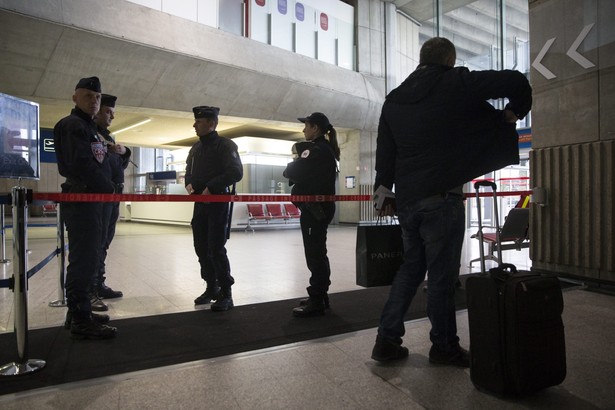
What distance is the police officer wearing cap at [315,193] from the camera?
9.98ft

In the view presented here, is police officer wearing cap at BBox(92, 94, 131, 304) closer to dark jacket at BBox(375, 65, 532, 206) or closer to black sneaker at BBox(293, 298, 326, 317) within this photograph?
black sneaker at BBox(293, 298, 326, 317)

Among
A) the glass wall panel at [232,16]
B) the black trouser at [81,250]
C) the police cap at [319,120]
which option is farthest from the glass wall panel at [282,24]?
the black trouser at [81,250]

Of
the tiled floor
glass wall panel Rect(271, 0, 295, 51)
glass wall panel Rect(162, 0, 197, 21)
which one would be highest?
glass wall panel Rect(271, 0, 295, 51)

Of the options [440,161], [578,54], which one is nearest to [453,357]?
[440,161]

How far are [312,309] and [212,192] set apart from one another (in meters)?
1.16

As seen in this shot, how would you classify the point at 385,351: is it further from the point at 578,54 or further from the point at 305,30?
the point at 305,30

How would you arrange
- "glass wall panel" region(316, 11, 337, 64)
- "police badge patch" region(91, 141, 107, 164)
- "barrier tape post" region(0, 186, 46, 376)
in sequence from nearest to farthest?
"barrier tape post" region(0, 186, 46, 376)
"police badge patch" region(91, 141, 107, 164)
"glass wall panel" region(316, 11, 337, 64)

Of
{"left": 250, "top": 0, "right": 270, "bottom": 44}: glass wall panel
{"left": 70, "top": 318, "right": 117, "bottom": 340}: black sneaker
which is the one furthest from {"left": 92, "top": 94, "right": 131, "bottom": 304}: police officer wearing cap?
{"left": 250, "top": 0, "right": 270, "bottom": 44}: glass wall panel

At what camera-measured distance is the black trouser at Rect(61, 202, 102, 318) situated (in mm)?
2484

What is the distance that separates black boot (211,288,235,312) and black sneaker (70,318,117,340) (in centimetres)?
81

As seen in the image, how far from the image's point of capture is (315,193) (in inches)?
122

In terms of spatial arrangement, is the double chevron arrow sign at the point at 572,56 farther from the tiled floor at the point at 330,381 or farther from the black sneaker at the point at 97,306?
the black sneaker at the point at 97,306

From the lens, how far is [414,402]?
5.75 feet

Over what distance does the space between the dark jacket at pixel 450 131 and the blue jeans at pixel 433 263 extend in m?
0.08
